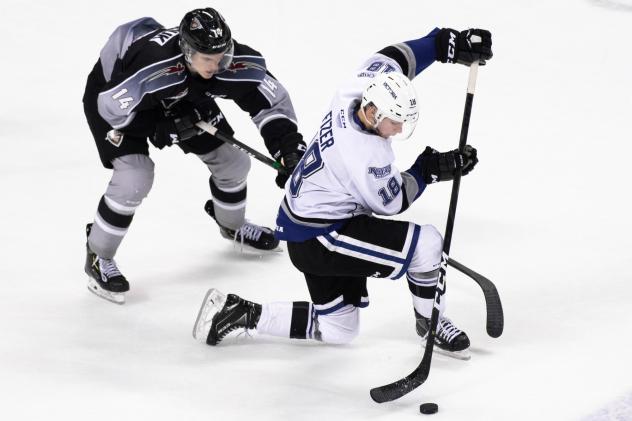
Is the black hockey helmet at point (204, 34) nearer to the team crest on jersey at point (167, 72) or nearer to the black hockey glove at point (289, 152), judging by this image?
the team crest on jersey at point (167, 72)

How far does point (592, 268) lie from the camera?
4.29 m

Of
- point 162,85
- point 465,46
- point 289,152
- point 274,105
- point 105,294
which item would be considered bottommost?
point 105,294

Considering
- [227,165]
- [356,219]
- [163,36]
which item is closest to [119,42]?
[163,36]

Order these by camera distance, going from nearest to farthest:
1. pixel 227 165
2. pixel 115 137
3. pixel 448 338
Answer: pixel 448 338 → pixel 115 137 → pixel 227 165

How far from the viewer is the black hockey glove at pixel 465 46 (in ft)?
12.4

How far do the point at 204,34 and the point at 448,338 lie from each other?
132 centimetres

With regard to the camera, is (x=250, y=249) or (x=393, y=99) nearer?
(x=393, y=99)

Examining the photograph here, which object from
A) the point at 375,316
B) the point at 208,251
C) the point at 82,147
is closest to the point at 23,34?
the point at 82,147

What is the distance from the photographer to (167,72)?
3.81 m

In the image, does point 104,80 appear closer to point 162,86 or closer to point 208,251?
point 162,86

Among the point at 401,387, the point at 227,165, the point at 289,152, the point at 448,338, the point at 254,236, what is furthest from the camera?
the point at 254,236

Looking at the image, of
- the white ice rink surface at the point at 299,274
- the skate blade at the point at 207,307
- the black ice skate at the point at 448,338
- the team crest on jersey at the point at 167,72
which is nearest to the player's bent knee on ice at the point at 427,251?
the black ice skate at the point at 448,338

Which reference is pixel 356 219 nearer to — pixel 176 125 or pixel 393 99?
pixel 393 99

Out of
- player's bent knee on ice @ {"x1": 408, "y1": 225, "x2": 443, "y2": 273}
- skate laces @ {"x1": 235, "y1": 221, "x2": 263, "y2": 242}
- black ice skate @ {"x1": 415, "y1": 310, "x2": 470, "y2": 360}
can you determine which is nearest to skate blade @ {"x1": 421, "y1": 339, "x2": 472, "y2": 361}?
black ice skate @ {"x1": 415, "y1": 310, "x2": 470, "y2": 360}
